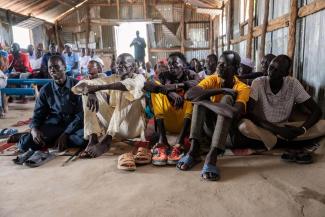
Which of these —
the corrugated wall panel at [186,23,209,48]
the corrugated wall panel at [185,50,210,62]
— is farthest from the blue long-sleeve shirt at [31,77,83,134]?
the corrugated wall panel at [186,23,209,48]

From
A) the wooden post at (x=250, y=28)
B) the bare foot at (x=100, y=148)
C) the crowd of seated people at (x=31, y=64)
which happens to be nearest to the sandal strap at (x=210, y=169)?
the bare foot at (x=100, y=148)

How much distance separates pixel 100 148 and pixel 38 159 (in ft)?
2.01

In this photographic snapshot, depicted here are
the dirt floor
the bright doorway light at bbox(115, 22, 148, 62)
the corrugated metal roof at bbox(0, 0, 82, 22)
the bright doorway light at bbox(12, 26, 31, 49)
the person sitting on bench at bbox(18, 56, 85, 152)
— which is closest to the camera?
the dirt floor

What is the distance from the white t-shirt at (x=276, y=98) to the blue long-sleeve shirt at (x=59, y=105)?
6.45ft

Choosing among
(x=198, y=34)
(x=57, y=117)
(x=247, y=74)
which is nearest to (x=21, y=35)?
(x=198, y=34)

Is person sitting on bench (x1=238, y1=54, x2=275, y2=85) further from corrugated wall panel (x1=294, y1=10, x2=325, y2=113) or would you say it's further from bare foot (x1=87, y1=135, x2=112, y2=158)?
bare foot (x1=87, y1=135, x2=112, y2=158)

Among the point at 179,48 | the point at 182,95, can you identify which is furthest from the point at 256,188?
the point at 179,48

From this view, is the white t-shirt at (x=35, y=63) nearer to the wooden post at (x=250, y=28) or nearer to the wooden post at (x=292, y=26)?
the wooden post at (x=250, y=28)

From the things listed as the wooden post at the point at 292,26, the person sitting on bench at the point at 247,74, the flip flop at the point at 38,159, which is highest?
the wooden post at the point at 292,26

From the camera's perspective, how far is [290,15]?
12.8 ft

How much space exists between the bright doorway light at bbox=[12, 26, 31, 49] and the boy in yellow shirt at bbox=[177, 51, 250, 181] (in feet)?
34.4

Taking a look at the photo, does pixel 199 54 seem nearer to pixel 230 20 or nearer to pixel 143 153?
pixel 230 20

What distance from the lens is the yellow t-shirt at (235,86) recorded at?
2584 millimetres

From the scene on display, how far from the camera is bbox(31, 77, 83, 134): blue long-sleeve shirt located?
10.2 feet
